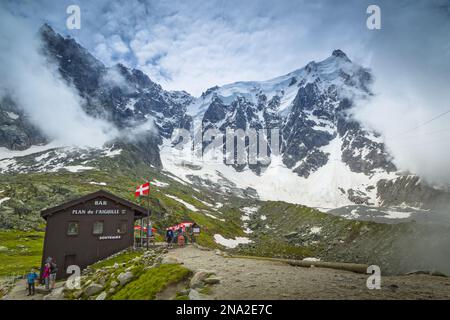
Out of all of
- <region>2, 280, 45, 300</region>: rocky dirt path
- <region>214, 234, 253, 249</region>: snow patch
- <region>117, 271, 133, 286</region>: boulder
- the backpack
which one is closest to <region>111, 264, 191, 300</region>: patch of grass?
<region>117, 271, 133, 286</region>: boulder

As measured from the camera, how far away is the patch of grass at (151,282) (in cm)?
1621

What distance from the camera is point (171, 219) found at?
113250 mm

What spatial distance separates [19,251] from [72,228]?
114ft

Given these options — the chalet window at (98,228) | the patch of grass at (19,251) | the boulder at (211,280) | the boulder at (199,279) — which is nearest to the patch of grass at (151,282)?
the boulder at (199,279)

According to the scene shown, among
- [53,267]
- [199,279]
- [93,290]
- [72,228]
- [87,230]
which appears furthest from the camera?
[87,230]

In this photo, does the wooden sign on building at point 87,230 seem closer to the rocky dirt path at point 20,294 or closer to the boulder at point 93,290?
the rocky dirt path at point 20,294

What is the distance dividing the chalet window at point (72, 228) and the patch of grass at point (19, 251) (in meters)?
13.9

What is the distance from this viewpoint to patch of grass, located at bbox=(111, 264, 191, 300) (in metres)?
16.2

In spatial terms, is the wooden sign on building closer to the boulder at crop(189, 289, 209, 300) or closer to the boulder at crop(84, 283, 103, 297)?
the boulder at crop(84, 283, 103, 297)

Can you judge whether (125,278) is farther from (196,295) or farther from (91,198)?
(91,198)

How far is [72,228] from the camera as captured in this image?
37.4 metres

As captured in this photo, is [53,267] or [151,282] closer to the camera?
[151,282]

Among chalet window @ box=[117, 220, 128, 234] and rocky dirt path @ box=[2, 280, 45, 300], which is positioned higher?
chalet window @ box=[117, 220, 128, 234]

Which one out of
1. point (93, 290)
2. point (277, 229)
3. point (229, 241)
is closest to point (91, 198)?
point (93, 290)
